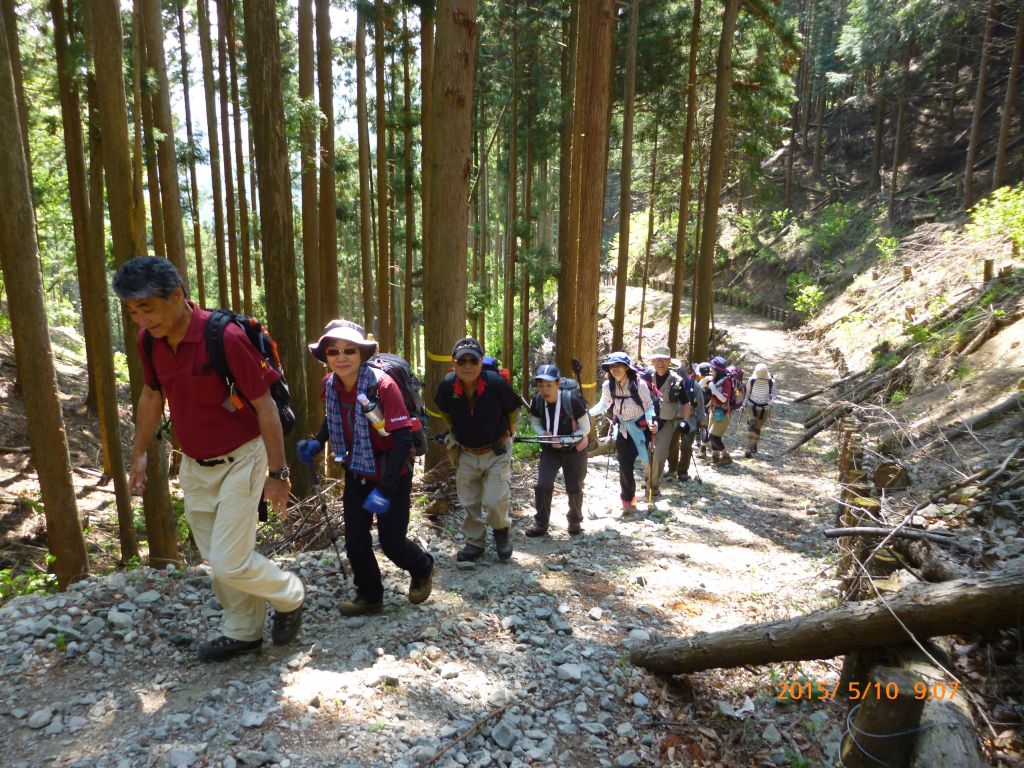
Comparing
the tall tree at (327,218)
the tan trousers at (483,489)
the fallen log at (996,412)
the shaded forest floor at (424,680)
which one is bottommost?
the shaded forest floor at (424,680)

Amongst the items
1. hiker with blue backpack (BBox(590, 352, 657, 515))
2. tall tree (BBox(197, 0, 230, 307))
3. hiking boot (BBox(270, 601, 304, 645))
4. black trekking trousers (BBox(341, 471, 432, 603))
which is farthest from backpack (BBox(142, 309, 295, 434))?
tall tree (BBox(197, 0, 230, 307))

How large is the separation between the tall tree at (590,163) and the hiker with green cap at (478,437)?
4.76 metres

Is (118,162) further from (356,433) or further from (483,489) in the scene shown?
(483,489)

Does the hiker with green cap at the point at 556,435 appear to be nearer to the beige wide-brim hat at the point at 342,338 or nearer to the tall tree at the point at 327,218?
the beige wide-brim hat at the point at 342,338

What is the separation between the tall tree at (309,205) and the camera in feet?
33.9

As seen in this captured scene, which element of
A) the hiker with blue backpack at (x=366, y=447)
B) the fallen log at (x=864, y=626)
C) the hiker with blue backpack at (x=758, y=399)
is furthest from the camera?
the hiker with blue backpack at (x=758, y=399)

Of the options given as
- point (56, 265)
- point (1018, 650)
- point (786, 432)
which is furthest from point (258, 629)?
point (56, 265)

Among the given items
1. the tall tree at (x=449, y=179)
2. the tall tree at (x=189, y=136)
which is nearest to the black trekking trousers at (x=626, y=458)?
the tall tree at (x=449, y=179)

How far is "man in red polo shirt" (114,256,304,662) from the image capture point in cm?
339

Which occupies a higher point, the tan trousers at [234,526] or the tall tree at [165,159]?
the tall tree at [165,159]

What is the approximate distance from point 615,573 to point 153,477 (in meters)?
5.79

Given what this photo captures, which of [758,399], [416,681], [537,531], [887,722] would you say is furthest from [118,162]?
[758,399]

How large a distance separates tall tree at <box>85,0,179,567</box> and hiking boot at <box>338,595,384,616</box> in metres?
3.16

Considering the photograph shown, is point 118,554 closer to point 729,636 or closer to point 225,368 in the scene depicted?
point 225,368
